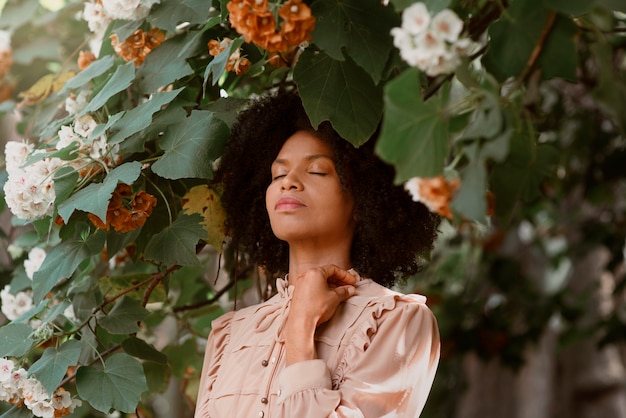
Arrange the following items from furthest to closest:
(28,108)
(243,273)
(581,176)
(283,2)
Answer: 1. (581,176)
2. (28,108)
3. (243,273)
4. (283,2)

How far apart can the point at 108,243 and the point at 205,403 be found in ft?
1.65

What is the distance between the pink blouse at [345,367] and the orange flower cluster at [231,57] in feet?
1.90

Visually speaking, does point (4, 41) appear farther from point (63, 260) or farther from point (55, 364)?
point (55, 364)

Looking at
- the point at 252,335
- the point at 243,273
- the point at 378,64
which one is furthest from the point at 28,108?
the point at 378,64

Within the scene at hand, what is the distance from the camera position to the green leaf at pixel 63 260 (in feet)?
8.24

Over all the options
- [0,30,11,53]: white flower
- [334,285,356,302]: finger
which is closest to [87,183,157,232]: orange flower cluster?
[334,285,356,302]: finger

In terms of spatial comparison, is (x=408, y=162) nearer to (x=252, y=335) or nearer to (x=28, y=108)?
(x=252, y=335)

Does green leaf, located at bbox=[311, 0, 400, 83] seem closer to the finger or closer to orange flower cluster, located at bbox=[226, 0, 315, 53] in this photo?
orange flower cluster, located at bbox=[226, 0, 315, 53]

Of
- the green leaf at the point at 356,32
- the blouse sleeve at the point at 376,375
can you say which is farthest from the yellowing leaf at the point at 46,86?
the blouse sleeve at the point at 376,375

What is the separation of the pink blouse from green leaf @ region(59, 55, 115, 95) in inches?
32.0

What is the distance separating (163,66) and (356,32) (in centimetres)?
68

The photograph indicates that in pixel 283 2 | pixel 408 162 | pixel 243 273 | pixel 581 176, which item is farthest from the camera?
pixel 581 176

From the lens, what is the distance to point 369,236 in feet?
8.10

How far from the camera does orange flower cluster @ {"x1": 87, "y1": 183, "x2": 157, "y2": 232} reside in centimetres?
245
